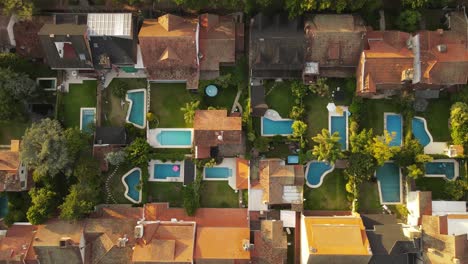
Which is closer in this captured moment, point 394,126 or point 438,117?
point 438,117

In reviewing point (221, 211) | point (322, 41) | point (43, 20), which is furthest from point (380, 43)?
point (43, 20)

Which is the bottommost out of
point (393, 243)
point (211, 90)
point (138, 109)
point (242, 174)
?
point (393, 243)

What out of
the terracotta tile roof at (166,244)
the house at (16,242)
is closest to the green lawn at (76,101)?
the house at (16,242)

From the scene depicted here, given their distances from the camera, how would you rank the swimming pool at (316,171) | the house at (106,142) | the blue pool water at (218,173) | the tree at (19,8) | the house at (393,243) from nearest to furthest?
1. the house at (393,243)
2. the tree at (19,8)
3. the house at (106,142)
4. the swimming pool at (316,171)
5. the blue pool water at (218,173)

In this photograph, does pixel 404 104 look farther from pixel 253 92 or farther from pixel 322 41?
pixel 253 92

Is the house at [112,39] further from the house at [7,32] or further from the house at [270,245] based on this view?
the house at [270,245]

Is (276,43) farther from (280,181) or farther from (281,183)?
(281,183)

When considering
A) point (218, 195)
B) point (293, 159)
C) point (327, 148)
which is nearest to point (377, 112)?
point (327, 148)
